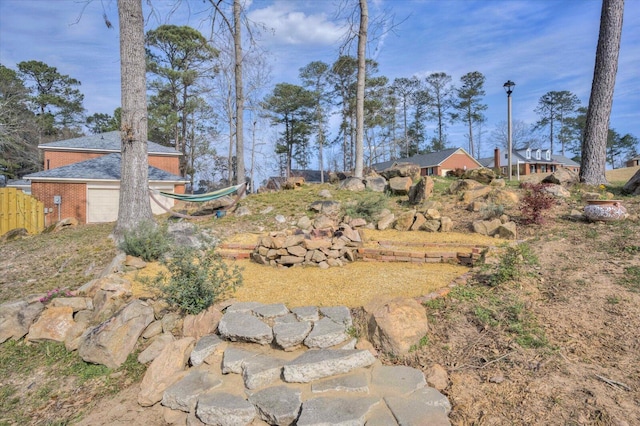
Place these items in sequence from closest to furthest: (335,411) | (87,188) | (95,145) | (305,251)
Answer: (335,411) < (305,251) < (87,188) < (95,145)

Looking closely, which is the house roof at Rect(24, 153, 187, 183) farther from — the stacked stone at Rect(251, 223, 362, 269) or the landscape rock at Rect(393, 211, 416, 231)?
the landscape rock at Rect(393, 211, 416, 231)

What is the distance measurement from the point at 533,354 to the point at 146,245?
4.54 metres

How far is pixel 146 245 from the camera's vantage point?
4547 mm

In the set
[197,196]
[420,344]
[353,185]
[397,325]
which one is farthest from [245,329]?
[353,185]

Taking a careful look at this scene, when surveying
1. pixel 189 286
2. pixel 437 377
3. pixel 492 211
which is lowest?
pixel 437 377

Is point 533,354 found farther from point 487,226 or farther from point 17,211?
point 17,211

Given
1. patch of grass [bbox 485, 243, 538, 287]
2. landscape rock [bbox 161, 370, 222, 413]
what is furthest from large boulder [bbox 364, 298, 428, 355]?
landscape rock [bbox 161, 370, 222, 413]

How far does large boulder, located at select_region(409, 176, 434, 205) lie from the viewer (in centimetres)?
704

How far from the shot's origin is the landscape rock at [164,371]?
2.25 meters

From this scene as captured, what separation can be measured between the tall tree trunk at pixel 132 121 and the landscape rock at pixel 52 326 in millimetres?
2738

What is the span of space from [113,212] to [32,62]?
17015mm

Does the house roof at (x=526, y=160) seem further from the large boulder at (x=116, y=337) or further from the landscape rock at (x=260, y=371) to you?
the large boulder at (x=116, y=337)

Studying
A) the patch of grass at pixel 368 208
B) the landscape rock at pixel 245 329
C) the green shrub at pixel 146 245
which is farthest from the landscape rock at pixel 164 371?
the patch of grass at pixel 368 208

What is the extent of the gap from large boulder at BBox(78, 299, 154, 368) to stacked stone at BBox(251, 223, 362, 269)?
5.93 ft
